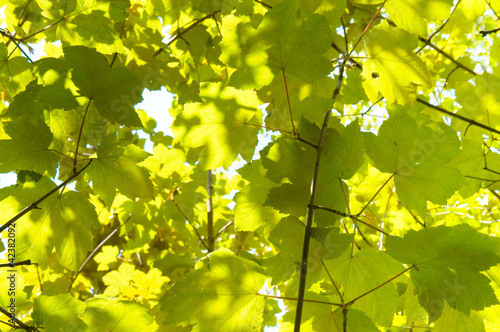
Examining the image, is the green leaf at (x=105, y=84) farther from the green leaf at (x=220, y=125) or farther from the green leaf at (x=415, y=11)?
the green leaf at (x=415, y=11)

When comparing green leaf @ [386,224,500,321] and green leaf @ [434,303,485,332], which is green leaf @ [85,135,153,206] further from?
green leaf @ [434,303,485,332]

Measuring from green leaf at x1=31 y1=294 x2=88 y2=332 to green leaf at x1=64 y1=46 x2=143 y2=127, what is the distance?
0.53 metres

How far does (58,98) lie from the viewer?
1.02 m

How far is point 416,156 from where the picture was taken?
997 millimetres

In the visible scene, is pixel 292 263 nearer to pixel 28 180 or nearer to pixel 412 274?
pixel 412 274

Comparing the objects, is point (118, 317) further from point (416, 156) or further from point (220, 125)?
point (416, 156)

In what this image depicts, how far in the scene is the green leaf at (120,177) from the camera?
44.4 inches

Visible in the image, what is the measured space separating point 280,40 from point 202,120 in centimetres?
35

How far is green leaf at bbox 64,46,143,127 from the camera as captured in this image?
1.01 metres

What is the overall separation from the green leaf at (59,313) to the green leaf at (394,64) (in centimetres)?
111

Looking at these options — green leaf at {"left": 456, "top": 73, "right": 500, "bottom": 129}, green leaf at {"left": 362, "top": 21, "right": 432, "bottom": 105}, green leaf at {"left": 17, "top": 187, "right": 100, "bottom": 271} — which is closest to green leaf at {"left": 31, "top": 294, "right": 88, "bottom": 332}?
green leaf at {"left": 17, "top": 187, "right": 100, "bottom": 271}

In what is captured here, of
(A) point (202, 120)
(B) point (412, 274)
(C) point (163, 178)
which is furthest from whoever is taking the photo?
(C) point (163, 178)

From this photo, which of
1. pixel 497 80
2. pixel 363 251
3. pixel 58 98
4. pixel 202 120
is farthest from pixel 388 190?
pixel 58 98

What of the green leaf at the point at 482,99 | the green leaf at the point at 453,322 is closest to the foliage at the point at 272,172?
the green leaf at the point at 453,322
